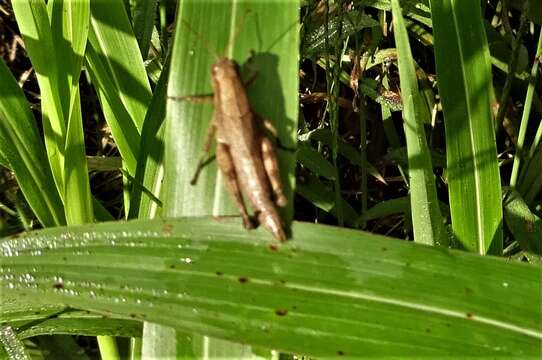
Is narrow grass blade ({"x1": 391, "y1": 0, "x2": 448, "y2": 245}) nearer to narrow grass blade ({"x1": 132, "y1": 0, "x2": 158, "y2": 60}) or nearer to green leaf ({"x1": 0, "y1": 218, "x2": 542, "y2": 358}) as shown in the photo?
green leaf ({"x1": 0, "y1": 218, "x2": 542, "y2": 358})

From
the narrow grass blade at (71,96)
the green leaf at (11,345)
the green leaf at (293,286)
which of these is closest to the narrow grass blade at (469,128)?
the green leaf at (293,286)

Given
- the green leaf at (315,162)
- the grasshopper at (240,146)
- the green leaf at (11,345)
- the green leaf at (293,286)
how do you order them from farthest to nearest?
1. the green leaf at (315,162)
2. the green leaf at (11,345)
3. the grasshopper at (240,146)
4. the green leaf at (293,286)

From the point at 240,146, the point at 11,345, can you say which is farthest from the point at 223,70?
the point at 11,345

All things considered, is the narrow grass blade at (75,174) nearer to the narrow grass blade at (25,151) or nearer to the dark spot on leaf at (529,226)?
the narrow grass blade at (25,151)

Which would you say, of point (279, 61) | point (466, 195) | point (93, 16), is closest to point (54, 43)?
point (93, 16)

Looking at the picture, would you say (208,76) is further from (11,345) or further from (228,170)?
(11,345)
